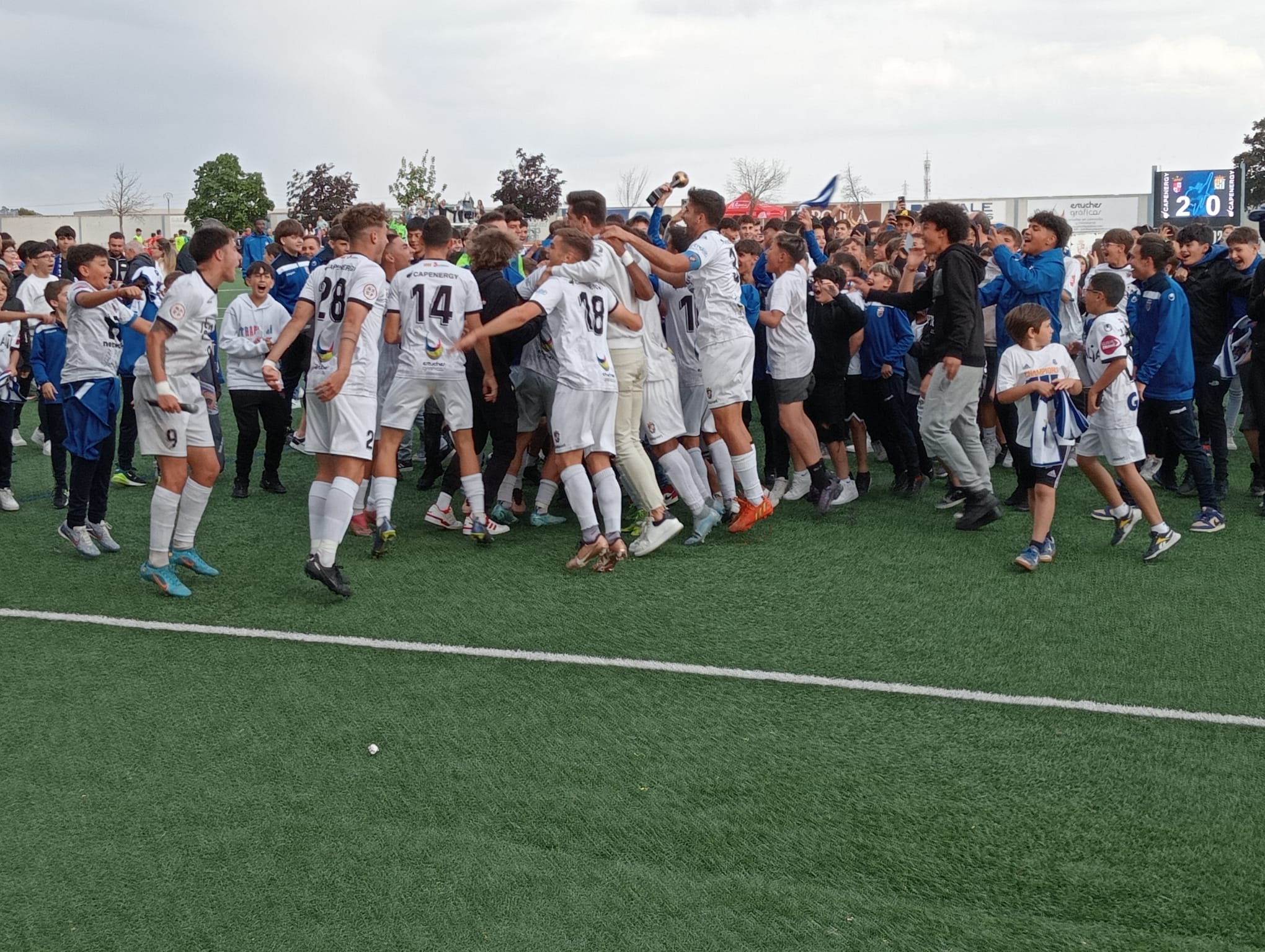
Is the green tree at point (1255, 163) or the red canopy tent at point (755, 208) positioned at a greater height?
the green tree at point (1255, 163)

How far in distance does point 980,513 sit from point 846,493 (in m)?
1.21

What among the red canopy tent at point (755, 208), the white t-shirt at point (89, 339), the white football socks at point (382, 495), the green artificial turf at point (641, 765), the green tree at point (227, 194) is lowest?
the green artificial turf at point (641, 765)

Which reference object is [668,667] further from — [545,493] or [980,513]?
[980,513]

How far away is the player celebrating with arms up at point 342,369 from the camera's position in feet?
19.5

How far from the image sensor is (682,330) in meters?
7.97

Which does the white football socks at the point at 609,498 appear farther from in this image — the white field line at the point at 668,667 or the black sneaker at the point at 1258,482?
the black sneaker at the point at 1258,482

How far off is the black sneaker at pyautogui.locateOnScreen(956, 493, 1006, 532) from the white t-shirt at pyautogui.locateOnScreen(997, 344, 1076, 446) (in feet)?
2.23

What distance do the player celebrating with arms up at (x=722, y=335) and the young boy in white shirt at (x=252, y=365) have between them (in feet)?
11.4

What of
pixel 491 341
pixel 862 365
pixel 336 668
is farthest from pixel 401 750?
pixel 862 365

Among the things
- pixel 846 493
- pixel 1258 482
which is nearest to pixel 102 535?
pixel 846 493

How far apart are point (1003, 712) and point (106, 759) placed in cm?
363

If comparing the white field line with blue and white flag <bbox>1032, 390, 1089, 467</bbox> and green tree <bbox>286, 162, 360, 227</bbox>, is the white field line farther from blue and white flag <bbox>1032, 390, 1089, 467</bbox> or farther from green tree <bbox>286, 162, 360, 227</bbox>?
green tree <bbox>286, 162, 360, 227</bbox>

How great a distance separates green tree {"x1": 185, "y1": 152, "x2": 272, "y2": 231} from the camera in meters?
46.5

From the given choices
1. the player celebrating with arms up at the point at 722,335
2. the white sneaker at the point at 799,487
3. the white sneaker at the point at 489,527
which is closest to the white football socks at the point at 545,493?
the white sneaker at the point at 489,527
